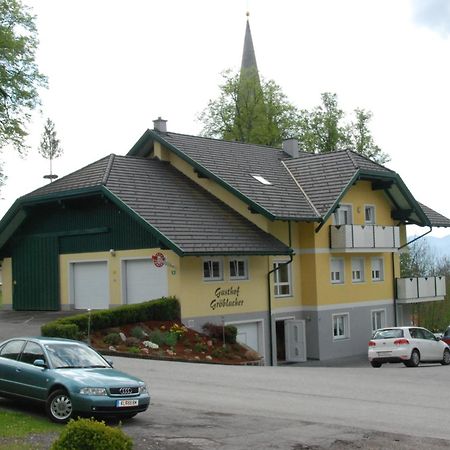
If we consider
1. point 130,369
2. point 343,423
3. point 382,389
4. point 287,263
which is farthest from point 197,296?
point 343,423

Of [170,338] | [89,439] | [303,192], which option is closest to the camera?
[89,439]

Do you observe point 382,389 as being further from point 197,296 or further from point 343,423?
point 197,296

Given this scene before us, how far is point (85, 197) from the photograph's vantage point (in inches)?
1304

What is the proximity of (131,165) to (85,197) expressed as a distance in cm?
277

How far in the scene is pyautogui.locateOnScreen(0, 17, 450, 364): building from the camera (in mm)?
31266

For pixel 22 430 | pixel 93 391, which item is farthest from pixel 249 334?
pixel 22 430

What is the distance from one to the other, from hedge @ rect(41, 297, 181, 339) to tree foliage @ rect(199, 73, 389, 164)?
103ft

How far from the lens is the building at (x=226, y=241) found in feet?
103

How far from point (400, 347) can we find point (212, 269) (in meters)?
7.69

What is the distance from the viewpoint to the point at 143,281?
31578 mm

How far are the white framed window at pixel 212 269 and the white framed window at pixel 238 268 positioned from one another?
1.95 ft

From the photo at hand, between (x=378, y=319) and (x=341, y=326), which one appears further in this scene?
(x=378, y=319)

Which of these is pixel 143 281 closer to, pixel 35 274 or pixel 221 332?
pixel 221 332

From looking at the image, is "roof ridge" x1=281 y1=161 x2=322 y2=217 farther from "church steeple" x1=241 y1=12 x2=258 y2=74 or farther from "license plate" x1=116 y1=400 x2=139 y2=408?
"church steeple" x1=241 y1=12 x2=258 y2=74
